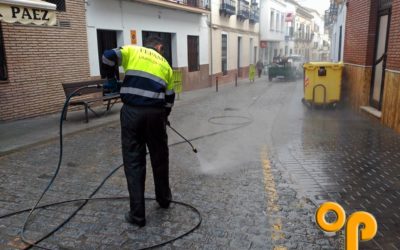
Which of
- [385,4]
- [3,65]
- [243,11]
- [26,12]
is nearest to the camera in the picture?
[26,12]

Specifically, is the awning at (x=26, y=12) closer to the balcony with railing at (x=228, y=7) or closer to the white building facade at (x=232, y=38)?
the white building facade at (x=232, y=38)

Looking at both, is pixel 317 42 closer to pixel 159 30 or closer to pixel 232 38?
pixel 232 38

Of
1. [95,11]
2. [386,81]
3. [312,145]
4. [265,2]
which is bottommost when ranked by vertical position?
[312,145]

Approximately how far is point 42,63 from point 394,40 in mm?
8429

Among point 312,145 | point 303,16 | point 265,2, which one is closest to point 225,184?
point 312,145

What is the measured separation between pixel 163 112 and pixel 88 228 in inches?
55.3

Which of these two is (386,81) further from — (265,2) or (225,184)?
(265,2)

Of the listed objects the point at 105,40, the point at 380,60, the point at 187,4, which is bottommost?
the point at 380,60

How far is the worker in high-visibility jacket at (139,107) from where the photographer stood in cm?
374

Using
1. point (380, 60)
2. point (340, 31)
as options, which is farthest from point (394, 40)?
point (340, 31)

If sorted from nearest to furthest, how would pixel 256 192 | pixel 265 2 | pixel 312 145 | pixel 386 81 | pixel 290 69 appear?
pixel 256 192 < pixel 312 145 < pixel 386 81 < pixel 290 69 < pixel 265 2

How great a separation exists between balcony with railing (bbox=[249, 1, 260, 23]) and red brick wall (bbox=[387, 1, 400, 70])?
21.1m

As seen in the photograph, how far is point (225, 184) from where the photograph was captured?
16.6 ft

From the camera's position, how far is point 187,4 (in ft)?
58.2
